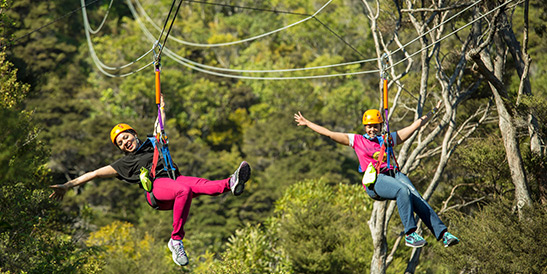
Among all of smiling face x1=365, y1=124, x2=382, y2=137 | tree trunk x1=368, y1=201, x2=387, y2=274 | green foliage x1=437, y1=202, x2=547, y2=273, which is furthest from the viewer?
tree trunk x1=368, y1=201, x2=387, y2=274

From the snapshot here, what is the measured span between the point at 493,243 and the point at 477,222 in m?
0.77

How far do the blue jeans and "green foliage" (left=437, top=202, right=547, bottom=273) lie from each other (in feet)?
22.2

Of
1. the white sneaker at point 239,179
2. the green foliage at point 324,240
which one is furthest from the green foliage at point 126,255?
the white sneaker at point 239,179

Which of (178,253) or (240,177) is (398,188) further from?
(178,253)

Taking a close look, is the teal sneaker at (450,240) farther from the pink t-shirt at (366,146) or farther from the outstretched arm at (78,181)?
the outstretched arm at (78,181)

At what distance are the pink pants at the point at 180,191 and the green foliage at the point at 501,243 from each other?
838cm

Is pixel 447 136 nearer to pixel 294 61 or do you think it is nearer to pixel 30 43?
pixel 30 43

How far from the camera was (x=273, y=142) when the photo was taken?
141 ft

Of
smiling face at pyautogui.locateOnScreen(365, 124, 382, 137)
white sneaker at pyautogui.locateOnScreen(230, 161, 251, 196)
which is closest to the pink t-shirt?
smiling face at pyautogui.locateOnScreen(365, 124, 382, 137)

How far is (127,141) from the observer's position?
24.4ft

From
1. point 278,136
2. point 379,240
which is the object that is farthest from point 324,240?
point 278,136

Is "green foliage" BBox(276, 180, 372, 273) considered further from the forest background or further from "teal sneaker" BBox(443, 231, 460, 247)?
"teal sneaker" BBox(443, 231, 460, 247)

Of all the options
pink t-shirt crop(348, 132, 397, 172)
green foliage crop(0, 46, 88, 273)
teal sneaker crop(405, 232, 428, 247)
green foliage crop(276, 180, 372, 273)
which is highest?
pink t-shirt crop(348, 132, 397, 172)

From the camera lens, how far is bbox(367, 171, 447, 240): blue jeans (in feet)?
23.5
